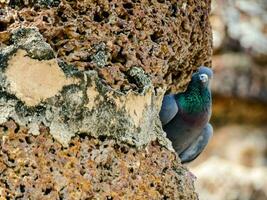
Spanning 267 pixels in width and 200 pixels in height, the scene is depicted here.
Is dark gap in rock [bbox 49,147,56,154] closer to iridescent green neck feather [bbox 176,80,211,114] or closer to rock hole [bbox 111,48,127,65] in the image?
rock hole [bbox 111,48,127,65]

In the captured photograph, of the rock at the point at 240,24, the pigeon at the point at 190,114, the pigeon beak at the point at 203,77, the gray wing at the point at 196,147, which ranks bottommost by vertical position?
the rock at the point at 240,24

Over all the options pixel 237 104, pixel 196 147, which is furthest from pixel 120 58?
pixel 237 104

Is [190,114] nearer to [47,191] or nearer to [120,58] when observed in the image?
[120,58]

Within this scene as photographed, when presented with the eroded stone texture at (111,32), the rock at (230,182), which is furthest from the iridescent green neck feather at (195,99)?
the rock at (230,182)

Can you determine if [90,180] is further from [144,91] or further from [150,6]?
[150,6]

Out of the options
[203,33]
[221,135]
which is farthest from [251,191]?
[203,33]

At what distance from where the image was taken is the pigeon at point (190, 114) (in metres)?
2.40

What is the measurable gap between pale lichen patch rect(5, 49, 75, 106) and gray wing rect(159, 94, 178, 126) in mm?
593

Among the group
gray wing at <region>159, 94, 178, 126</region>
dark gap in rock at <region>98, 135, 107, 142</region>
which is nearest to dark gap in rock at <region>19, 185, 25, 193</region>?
dark gap in rock at <region>98, 135, 107, 142</region>

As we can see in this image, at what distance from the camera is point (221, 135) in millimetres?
8102

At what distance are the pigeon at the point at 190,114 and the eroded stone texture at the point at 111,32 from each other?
29 cm

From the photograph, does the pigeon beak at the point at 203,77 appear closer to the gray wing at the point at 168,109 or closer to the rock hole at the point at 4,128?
the gray wing at the point at 168,109

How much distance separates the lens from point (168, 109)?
2.31m

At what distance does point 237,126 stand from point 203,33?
587cm
